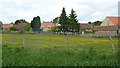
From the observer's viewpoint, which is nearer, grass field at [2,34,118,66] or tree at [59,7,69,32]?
grass field at [2,34,118,66]

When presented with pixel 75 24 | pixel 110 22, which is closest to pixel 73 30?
pixel 75 24

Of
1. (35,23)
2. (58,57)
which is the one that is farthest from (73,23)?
(58,57)

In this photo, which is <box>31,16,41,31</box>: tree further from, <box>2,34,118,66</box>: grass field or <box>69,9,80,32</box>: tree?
<box>2,34,118,66</box>: grass field

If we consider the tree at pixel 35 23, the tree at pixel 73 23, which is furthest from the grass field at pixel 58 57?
the tree at pixel 35 23

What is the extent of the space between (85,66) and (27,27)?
2386 inches

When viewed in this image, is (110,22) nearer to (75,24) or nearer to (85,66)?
(75,24)

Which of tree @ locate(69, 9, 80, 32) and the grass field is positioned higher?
tree @ locate(69, 9, 80, 32)

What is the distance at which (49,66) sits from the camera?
4836 mm

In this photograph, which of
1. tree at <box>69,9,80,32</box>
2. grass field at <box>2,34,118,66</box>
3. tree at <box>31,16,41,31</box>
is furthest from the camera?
tree at <box>31,16,41,31</box>

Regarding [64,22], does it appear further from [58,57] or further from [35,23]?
[58,57]

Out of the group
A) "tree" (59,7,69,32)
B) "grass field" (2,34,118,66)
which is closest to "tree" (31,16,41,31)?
"tree" (59,7,69,32)

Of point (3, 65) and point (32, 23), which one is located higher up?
point (32, 23)

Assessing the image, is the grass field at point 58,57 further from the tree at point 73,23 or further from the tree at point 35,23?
the tree at point 35,23

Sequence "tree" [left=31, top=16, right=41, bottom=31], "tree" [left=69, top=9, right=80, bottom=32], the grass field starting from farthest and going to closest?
"tree" [left=31, top=16, right=41, bottom=31], "tree" [left=69, top=9, right=80, bottom=32], the grass field
